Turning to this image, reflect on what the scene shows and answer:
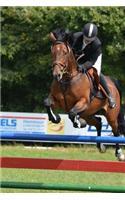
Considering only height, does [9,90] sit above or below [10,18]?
below

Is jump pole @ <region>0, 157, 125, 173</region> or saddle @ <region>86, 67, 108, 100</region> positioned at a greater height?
saddle @ <region>86, 67, 108, 100</region>

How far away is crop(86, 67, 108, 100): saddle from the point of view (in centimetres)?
730

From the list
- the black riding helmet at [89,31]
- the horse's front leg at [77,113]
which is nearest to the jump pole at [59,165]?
the horse's front leg at [77,113]

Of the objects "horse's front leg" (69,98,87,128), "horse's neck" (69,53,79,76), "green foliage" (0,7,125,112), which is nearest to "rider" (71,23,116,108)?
"horse's neck" (69,53,79,76)

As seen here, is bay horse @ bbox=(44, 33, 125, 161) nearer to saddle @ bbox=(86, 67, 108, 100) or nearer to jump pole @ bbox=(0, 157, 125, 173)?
saddle @ bbox=(86, 67, 108, 100)

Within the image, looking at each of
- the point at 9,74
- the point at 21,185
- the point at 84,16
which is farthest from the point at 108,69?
the point at 21,185

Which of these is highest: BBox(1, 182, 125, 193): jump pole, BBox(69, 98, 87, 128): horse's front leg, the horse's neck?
the horse's neck

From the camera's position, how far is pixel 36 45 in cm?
2305

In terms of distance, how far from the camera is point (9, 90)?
931 inches

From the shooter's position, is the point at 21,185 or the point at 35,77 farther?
the point at 35,77

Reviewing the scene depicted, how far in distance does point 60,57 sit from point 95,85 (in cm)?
118

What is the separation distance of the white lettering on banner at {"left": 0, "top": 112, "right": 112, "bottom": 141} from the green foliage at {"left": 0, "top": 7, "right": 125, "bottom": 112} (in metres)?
4.26

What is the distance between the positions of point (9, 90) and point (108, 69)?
14.8 ft
